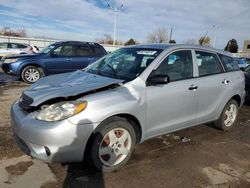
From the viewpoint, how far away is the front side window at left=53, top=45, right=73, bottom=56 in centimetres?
1108

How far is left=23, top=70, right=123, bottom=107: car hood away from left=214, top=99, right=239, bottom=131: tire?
2561mm

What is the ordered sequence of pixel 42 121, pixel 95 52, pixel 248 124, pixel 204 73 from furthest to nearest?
pixel 95 52, pixel 248 124, pixel 204 73, pixel 42 121

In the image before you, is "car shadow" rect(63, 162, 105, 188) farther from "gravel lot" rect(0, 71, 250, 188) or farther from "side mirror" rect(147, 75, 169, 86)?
A: "side mirror" rect(147, 75, 169, 86)

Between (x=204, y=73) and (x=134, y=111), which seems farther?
(x=204, y=73)

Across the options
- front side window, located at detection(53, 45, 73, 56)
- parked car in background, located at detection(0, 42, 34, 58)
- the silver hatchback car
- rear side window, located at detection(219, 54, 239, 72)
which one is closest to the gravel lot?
the silver hatchback car

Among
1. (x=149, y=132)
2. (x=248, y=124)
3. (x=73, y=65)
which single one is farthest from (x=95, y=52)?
(x=149, y=132)

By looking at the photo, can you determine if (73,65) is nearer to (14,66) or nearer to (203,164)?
(14,66)

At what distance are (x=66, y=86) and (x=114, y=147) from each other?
1.04m

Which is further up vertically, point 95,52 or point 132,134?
point 95,52

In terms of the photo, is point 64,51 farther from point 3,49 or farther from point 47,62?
point 3,49

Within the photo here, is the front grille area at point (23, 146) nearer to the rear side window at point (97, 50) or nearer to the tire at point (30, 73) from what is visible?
the tire at point (30, 73)

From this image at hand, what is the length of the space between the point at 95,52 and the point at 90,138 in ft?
28.5

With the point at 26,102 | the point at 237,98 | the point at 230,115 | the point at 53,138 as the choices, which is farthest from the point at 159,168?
the point at 237,98

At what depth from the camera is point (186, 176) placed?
3.74m
